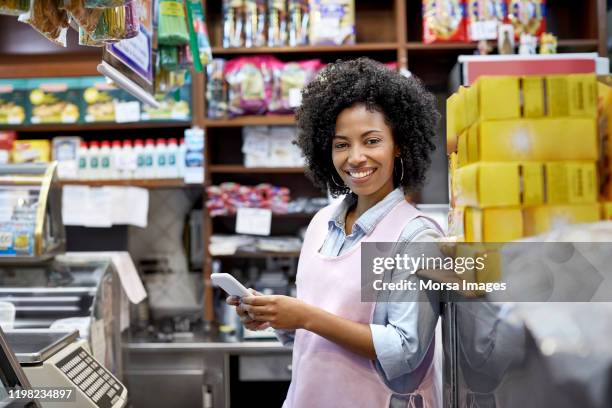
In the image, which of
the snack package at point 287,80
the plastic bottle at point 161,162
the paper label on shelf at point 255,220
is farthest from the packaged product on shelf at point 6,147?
the snack package at point 287,80

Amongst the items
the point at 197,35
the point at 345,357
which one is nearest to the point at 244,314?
the point at 345,357

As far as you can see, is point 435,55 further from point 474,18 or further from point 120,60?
point 120,60

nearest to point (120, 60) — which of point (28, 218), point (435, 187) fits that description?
point (28, 218)

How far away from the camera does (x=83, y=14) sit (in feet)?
4.42

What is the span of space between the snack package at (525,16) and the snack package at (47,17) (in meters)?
2.70

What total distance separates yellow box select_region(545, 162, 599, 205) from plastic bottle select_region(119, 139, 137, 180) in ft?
9.94

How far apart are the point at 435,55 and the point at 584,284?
3.19 m

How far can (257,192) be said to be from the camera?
11.7 feet

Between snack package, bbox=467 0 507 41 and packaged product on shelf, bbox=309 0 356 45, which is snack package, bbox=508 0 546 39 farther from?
packaged product on shelf, bbox=309 0 356 45

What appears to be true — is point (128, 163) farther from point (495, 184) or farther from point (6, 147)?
point (495, 184)

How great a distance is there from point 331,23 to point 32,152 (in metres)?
1.94

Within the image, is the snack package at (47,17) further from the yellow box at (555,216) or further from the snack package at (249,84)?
the snack package at (249,84)

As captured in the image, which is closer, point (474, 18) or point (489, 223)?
point (489, 223)

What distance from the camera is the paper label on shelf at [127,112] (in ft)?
11.5
